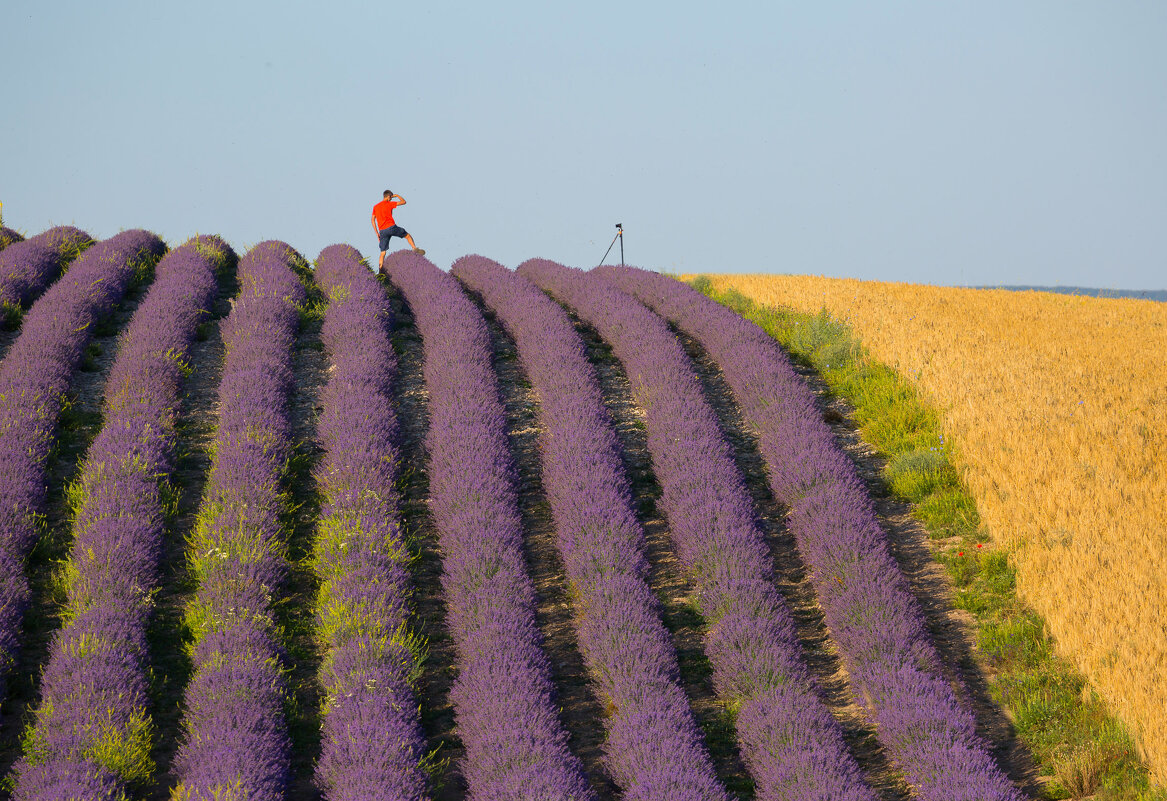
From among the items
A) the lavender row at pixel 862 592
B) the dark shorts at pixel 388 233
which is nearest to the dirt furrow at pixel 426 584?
the lavender row at pixel 862 592

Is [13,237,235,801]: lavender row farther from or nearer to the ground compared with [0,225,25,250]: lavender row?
nearer to the ground

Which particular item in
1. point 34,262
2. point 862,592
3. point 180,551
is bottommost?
point 862,592

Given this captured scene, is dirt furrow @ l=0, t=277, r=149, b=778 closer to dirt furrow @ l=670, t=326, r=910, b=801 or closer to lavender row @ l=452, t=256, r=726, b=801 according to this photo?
lavender row @ l=452, t=256, r=726, b=801

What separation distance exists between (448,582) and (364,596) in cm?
65

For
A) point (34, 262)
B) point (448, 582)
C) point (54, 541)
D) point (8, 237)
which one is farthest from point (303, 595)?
point (8, 237)

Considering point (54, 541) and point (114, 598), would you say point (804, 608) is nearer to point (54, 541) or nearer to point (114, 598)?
point (114, 598)

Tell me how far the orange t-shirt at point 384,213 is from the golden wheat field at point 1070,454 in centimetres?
646

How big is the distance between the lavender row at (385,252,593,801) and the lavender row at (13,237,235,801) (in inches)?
75.9

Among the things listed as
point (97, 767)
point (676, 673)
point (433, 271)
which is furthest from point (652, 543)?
point (433, 271)

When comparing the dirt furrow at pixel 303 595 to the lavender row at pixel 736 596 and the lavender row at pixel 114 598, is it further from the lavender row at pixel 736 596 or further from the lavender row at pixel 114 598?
the lavender row at pixel 736 596

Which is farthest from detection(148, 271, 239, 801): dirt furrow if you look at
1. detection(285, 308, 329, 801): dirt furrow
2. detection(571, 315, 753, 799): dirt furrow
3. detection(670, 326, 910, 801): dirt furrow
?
detection(670, 326, 910, 801): dirt furrow

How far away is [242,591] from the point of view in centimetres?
650

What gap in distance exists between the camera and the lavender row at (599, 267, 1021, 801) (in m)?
5.28

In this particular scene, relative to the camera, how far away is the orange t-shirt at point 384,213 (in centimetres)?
1533
